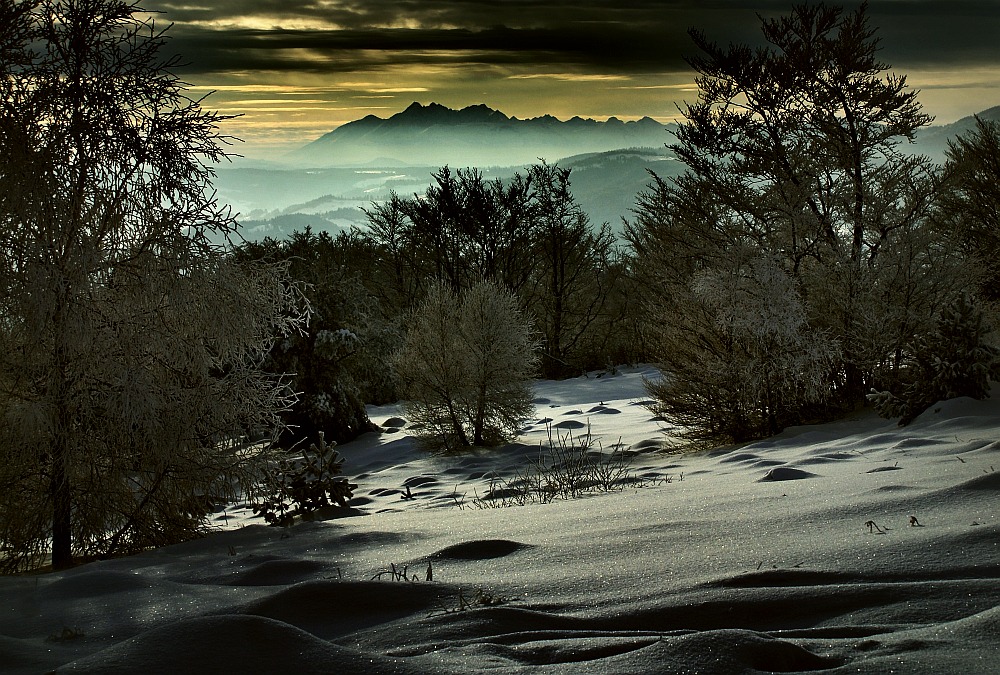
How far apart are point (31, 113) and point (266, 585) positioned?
183 inches

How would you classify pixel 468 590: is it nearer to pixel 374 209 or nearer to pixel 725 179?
pixel 725 179

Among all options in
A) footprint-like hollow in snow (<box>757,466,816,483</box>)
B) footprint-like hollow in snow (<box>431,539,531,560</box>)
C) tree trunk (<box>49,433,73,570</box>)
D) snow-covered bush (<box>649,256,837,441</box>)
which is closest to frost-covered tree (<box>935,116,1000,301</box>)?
snow-covered bush (<box>649,256,837,441</box>)

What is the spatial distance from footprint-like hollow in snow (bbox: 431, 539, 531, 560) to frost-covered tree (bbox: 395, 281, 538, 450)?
7.57 metres

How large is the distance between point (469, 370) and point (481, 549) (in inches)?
301

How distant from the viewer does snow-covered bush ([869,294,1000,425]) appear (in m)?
7.39

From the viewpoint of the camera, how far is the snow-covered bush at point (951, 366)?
7.39 m

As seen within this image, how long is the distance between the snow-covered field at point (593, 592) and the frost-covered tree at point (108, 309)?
1521 mm

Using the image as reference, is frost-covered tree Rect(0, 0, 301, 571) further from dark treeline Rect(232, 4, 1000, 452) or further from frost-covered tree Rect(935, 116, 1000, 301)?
frost-covered tree Rect(935, 116, 1000, 301)

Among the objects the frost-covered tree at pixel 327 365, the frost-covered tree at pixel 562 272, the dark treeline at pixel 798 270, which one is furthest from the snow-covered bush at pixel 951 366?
the frost-covered tree at pixel 562 272

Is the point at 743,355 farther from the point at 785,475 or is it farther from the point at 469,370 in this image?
the point at 785,475

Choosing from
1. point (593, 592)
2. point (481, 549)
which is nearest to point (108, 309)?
Result: point (481, 549)

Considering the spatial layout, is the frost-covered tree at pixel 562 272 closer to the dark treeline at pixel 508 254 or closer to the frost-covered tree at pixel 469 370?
the dark treeline at pixel 508 254

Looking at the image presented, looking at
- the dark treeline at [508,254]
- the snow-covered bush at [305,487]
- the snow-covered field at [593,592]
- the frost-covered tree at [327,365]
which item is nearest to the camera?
the snow-covered field at [593,592]

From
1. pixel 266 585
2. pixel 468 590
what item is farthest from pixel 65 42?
pixel 468 590
